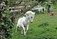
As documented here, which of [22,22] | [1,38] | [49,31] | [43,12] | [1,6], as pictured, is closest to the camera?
[1,6]

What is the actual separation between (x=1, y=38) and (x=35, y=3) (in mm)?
767

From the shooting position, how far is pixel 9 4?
3.61m

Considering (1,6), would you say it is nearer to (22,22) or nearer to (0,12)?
(0,12)

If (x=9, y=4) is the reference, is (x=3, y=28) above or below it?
below

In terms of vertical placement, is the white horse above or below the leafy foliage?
below

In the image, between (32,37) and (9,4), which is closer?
(9,4)

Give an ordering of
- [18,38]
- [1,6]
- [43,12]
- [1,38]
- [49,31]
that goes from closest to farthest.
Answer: [1,6] < [1,38] < [18,38] < [49,31] < [43,12]

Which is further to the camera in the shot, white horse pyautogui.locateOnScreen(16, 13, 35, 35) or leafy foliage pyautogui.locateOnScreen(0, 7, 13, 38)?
white horse pyautogui.locateOnScreen(16, 13, 35, 35)

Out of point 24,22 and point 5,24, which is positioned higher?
point 5,24

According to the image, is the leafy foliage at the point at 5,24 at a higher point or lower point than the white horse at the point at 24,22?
higher

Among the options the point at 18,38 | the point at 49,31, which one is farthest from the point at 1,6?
the point at 49,31

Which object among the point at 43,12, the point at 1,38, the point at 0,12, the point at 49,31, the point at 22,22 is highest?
the point at 0,12

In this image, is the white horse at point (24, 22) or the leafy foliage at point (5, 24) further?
the white horse at point (24, 22)

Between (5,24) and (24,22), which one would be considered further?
(24,22)
